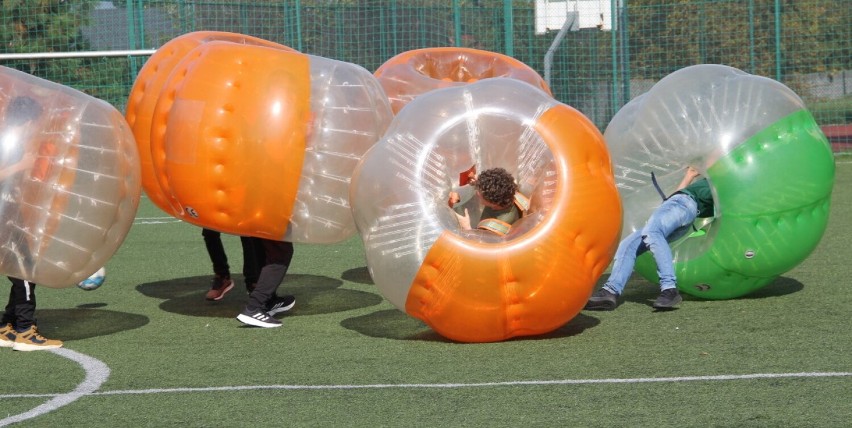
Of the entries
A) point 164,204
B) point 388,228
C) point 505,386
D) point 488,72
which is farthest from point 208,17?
point 505,386

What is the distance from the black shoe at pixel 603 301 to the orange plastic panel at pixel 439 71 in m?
2.25

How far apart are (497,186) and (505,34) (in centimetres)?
1416

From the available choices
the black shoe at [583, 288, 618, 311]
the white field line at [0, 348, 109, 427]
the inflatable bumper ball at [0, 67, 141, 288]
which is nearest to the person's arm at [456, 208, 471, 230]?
the black shoe at [583, 288, 618, 311]

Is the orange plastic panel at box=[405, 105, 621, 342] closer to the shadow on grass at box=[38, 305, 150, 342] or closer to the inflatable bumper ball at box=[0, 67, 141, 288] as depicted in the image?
the inflatable bumper ball at box=[0, 67, 141, 288]

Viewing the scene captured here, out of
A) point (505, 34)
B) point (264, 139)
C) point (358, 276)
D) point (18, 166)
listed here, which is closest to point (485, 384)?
point (264, 139)

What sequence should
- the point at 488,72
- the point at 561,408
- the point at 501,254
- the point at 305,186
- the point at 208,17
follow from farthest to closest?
the point at 208,17 < the point at 488,72 < the point at 305,186 < the point at 501,254 < the point at 561,408

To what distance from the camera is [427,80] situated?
31.6 feet

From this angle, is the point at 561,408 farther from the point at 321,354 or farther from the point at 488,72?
the point at 488,72

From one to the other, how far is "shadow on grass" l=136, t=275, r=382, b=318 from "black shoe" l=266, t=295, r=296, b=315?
62 millimetres

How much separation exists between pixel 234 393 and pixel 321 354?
1.01 meters

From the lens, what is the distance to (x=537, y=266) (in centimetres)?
675

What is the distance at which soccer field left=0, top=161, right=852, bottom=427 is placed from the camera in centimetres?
547

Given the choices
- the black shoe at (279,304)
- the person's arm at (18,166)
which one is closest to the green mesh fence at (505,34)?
the black shoe at (279,304)

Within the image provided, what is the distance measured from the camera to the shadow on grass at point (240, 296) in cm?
869
